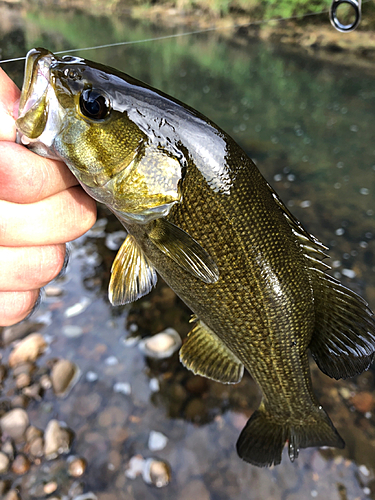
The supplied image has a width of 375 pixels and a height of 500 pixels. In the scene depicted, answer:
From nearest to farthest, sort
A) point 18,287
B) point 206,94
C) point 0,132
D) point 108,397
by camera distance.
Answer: point 0,132, point 18,287, point 108,397, point 206,94

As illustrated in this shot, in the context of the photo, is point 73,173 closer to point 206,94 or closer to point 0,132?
point 0,132

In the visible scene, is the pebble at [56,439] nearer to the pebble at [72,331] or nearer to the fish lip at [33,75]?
the pebble at [72,331]

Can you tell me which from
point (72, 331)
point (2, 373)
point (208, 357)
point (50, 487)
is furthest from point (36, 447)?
point (208, 357)

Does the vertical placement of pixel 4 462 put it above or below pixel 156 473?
above

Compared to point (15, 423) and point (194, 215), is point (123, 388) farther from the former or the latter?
point (194, 215)

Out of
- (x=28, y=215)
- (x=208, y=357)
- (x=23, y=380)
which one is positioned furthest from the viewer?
(x=23, y=380)

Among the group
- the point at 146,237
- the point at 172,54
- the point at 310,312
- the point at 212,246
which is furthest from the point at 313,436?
the point at 172,54
